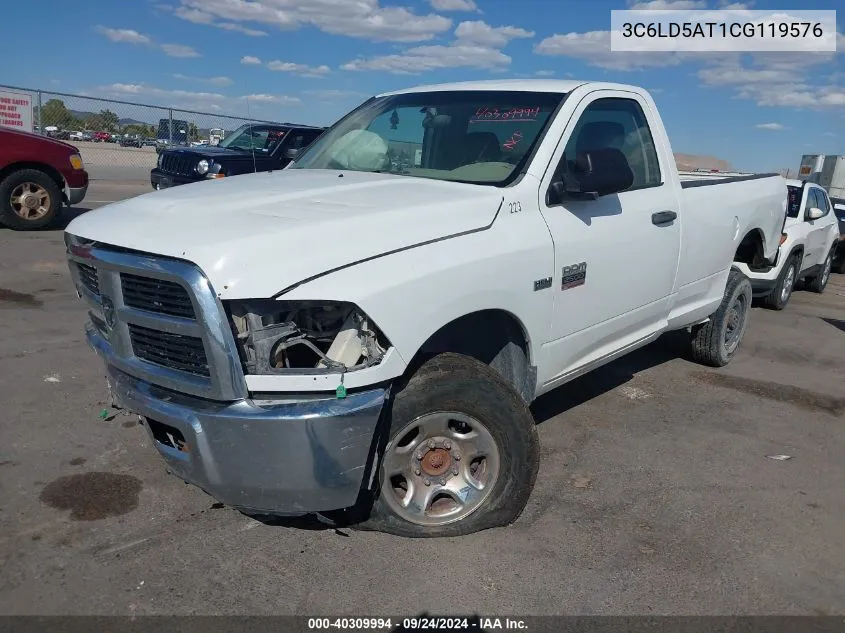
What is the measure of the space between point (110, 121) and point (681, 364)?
770 inches

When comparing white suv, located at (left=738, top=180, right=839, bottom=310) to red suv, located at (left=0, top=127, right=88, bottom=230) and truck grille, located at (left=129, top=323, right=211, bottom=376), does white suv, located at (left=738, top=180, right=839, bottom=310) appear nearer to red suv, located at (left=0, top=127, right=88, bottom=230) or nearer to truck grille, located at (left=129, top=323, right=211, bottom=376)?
truck grille, located at (left=129, top=323, right=211, bottom=376)

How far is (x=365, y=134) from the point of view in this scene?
470 cm

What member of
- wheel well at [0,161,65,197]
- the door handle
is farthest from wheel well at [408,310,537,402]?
wheel well at [0,161,65,197]

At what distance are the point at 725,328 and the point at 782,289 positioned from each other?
3.70 meters

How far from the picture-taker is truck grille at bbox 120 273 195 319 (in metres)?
2.78

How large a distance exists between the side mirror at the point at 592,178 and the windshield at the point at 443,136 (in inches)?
9.3

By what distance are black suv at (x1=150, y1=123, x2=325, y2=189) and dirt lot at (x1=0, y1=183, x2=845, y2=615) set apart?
677cm

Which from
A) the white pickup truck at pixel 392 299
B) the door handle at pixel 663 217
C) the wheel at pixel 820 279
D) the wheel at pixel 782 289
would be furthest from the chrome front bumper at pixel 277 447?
the wheel at pixel 820 279

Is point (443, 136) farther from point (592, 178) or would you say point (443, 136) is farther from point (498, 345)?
point (498, 345)

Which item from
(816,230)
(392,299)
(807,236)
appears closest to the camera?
(392,299)

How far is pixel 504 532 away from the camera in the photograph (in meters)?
3.54

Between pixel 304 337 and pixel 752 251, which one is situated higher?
pixel 304 337

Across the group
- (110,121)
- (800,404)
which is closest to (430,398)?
(800,404)

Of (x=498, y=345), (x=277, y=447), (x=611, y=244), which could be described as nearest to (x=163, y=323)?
(x=277, y=447)
